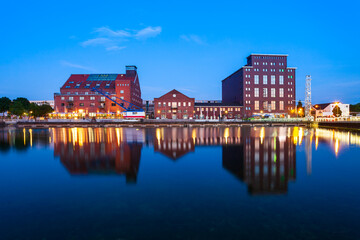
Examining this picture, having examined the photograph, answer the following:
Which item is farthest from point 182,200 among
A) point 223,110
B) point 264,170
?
point 223,110

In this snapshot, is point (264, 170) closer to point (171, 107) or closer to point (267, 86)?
point (171, 107)

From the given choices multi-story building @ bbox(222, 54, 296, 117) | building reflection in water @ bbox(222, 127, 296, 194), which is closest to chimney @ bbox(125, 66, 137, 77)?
multi-story building @ bbox(222, 54, 296, 117)

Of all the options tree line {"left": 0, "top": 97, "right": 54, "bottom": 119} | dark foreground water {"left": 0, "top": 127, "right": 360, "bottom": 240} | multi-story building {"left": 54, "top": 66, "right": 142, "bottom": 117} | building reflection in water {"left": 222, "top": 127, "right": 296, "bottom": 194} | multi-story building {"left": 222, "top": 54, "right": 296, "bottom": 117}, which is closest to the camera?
dark foreground water {"left": 0, "top": 127, "right": 360, "bottom": 240}

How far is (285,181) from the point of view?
10617 millimetres

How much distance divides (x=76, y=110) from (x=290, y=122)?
74.8m

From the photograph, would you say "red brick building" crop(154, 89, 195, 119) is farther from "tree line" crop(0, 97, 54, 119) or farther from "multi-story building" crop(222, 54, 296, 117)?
"tree line" crop(0, 97, 54, 119)

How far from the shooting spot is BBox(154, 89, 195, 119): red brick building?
84875 millimetres

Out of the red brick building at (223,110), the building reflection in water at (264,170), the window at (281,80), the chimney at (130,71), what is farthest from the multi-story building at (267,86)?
the building reflection in water at (264,170)

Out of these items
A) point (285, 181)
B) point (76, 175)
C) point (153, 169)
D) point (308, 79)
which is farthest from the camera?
point (308, 79)

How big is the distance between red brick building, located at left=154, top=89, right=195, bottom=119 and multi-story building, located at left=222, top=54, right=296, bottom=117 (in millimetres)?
25150

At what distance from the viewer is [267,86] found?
90.9 meters

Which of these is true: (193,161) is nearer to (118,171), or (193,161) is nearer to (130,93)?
(118,171)

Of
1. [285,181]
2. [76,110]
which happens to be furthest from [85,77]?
[285,181]

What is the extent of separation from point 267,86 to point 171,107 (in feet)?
131
